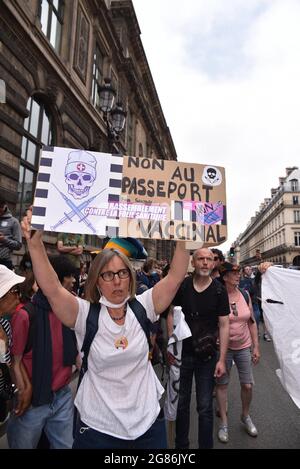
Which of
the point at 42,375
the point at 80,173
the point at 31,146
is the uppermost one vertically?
Result: the point at 31,146

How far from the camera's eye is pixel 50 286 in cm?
184

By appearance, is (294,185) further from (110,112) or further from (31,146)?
(31,146)

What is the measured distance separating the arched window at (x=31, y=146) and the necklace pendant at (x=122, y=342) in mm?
8606

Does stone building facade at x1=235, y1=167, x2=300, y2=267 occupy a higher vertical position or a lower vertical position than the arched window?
higher

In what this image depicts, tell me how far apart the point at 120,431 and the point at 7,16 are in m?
10.0

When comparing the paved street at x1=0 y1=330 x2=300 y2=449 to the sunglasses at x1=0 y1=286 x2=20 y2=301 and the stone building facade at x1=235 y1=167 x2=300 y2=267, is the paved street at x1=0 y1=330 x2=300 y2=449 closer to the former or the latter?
the sunglasses at x1=0 y1=286 x2=20 y2=301

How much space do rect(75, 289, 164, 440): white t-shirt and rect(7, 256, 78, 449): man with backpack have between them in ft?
2.01

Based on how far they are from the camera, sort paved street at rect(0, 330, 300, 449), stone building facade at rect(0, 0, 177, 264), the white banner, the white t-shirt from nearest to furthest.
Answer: the white t-shirt
the white banner
paved street at rect(0, 330, 300, 449)
stone building facade at rect(0, 0, 177, 264)

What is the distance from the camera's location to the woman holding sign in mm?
1773

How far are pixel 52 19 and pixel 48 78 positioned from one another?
2.81 meters

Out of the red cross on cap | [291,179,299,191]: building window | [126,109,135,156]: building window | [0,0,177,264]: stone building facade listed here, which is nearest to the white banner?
the red cross on cap

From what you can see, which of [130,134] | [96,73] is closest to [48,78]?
[96,73]

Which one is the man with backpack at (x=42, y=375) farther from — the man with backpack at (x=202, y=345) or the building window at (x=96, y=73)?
the building window at (x=96, y=73)

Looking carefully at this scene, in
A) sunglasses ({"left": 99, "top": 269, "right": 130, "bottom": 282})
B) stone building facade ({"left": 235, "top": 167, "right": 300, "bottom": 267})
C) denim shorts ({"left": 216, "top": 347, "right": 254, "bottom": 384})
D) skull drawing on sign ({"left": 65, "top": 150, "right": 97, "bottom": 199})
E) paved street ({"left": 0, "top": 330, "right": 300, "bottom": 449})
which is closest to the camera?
sunglasses ({"left": 99, "top": 269, "right": 130, "bottom": 282})
